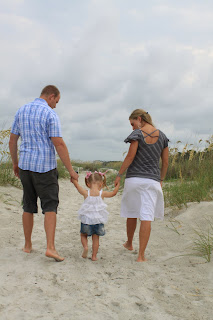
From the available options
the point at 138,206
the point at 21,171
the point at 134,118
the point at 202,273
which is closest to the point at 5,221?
the point at 21,171

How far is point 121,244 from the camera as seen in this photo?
4.42 metres

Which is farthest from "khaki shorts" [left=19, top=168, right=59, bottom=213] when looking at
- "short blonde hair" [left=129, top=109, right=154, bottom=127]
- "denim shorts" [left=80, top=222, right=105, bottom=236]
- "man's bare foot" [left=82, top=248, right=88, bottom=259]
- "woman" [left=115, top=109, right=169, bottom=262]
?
"short blonde hair" [left=129, top=109, right=154, bottom=127]

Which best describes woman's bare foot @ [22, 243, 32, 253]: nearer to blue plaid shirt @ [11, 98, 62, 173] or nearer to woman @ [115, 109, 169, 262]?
blue plaid shirt @ [11, 98, 62, 173]

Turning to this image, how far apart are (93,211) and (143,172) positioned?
74cm

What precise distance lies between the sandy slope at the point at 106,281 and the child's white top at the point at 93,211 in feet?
1.65

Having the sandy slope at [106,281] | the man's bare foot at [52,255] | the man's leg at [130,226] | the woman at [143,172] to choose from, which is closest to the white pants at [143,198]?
the woman at [143,172]

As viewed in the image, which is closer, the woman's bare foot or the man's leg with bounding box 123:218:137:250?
the woman's bare foot

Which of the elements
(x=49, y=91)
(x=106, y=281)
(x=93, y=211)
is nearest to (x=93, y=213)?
(x=93, y=211)

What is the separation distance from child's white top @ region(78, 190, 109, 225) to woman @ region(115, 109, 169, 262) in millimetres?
369

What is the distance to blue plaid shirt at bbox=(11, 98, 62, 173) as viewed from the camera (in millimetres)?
3422

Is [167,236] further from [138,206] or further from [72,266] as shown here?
[72,266]

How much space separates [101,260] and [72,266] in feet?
1.45

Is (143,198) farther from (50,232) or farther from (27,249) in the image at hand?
(27,249)

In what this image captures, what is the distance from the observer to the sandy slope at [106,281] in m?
2.42
